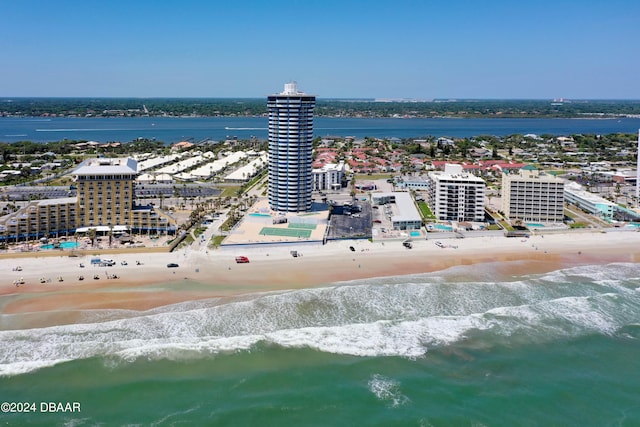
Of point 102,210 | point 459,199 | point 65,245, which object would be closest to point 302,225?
point 459,199

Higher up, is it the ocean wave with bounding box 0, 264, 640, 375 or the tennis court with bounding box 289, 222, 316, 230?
the tennis court with bounding box 289, 222, 316, 230

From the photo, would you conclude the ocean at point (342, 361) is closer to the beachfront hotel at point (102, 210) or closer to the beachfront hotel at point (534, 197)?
the beachfront hotel at point (102, 210)

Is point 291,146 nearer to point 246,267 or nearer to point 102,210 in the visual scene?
point 246,267

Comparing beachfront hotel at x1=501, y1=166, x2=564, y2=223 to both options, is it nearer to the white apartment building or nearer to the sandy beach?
the sandy beach

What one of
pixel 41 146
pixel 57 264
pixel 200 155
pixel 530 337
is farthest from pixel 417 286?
pixel 41 146

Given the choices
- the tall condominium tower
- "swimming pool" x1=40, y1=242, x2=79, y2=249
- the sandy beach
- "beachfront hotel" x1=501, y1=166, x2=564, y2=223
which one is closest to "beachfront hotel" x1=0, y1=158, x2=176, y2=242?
"swimming pool" x1=40, y1=242, x2=79, y2=249

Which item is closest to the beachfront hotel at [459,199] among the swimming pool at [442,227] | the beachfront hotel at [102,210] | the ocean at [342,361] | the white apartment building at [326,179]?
the swimming pool at [442,227]

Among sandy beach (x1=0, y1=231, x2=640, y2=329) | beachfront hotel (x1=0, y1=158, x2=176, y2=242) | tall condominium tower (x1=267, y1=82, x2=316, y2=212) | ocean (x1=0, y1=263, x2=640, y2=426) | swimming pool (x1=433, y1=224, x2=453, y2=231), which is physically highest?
tall condominium tower (x1=267, y1=82, x2=316, y2=212)
